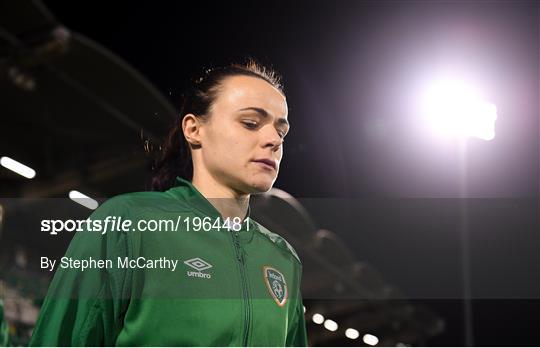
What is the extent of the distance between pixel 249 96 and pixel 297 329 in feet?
1.51

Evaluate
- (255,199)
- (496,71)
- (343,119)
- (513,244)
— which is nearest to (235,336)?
(255,199)

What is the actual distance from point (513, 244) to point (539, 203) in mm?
130

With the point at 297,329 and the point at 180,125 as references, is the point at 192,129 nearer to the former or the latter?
the point at 180,125

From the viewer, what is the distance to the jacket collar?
126cm

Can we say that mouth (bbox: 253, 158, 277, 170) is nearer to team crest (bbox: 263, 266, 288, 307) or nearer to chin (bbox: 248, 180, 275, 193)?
chin (bbox: 248, 180, 275, 193)

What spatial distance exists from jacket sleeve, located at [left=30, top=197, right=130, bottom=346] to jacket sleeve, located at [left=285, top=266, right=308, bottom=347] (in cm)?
34

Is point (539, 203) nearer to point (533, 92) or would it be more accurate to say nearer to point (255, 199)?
point (533, 92)

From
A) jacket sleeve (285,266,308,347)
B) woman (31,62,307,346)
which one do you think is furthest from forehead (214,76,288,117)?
jacket sleeve (285,266,308,347)

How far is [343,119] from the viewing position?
71.4 inches

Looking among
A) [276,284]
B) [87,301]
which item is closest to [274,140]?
[276,284]

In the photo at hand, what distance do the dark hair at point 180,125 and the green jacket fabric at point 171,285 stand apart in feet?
0.15

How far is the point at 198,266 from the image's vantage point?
121 cm

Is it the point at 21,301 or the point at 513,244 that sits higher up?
the point at 513,244

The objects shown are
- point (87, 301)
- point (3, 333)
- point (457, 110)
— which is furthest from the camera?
point (457, 110)
